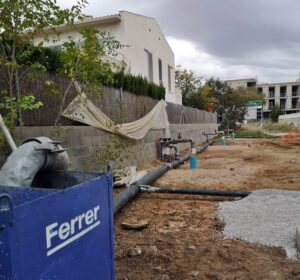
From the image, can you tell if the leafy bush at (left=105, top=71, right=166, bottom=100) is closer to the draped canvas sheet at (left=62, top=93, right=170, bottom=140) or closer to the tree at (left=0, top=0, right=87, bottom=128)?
the draped canvas sheet at (left=62, top=93, right=170, bottom=140)

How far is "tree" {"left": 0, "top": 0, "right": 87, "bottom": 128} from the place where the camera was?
3.43 meters

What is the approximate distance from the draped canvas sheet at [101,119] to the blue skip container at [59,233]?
11.2ft

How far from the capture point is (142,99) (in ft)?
30.9

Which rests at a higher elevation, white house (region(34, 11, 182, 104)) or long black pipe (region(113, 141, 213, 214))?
white house (region(34, 11, 182, 104))

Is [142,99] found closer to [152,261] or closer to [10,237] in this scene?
[152,261]

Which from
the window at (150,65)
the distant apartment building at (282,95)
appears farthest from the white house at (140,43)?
the distant apartment building at (282,95)

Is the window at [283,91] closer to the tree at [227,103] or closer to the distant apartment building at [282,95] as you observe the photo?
the distant apartment building at [282,95]

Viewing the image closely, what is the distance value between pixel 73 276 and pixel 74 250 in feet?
0.43

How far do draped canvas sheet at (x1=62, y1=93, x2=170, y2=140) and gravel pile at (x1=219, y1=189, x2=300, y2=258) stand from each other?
2845 millimetres

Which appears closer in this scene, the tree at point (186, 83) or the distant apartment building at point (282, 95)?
the tree at point (186, 83)

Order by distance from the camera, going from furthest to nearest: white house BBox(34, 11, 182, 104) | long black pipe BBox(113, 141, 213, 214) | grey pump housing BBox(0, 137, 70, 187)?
white house BBox(34, 11, 182, 104) < long black pipe BBox(113, 141, 213, 214) < grey pump housing BBox(0, 137, 70, 187)

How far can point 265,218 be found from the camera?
4.07 m

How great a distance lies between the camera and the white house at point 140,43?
12.2 m

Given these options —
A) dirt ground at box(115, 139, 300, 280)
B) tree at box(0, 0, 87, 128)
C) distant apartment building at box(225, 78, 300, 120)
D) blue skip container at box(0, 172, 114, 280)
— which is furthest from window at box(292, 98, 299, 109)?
blue skip container at box(0, 172, 114, 280)
